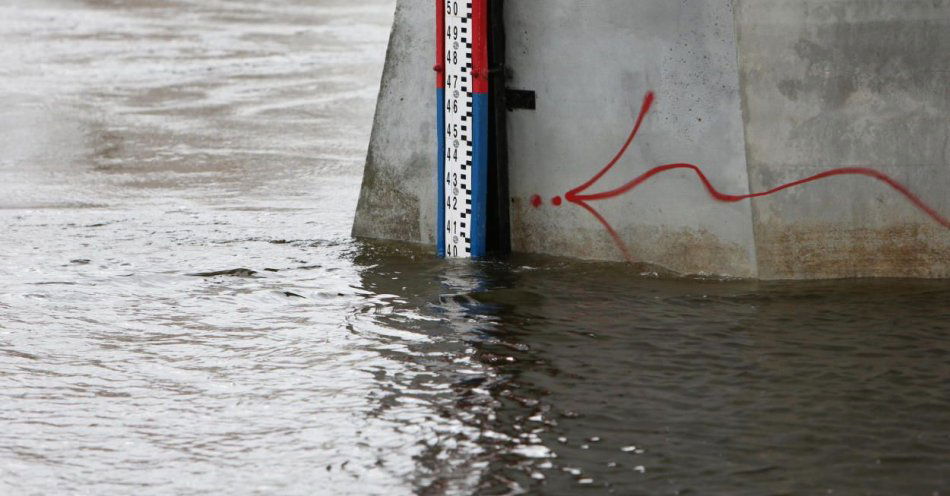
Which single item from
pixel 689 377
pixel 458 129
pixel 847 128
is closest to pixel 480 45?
pixel 458 129

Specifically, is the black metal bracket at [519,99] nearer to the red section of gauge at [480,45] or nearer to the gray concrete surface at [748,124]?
the gray concrete surface at [748,124]

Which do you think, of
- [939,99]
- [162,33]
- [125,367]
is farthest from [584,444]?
[162,33]

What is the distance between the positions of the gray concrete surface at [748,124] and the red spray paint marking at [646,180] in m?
0.03

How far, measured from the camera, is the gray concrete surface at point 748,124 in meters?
7.95

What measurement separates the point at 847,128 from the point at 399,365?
10.3 feet

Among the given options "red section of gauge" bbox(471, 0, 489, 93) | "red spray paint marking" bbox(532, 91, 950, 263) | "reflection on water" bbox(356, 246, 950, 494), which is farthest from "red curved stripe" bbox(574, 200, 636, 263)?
"red section of gauge" bbox(471, 0, 489, 93)

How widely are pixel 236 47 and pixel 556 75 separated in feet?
41.7

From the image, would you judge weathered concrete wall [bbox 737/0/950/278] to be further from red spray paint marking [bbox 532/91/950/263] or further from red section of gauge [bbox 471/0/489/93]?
red section of gauge [bbox 471/0/489/93]

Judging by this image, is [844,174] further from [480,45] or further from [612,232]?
[480,45]

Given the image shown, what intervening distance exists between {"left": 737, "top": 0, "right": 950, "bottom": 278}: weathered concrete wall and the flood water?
0.84 ft

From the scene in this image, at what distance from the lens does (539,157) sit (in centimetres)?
894

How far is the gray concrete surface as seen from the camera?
795cm

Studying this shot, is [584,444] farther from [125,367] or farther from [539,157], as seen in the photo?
[539,157]

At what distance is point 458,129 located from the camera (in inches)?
351
